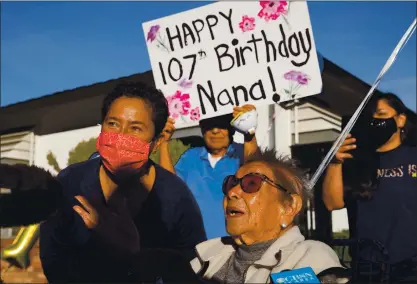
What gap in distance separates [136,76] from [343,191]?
62.6 inches

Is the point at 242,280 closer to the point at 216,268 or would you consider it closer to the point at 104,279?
the point at 216,268

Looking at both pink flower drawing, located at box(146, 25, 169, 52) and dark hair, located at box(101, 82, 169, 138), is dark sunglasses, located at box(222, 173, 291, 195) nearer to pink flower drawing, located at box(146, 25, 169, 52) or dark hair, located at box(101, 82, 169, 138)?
dark hair, located at box(101, 82, 169, 138)

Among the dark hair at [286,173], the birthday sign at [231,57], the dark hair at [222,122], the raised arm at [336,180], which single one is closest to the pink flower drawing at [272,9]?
the birthday sign at [231,57]

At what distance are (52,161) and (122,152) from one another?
0.90m

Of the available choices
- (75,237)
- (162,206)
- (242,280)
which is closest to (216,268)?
(242,280)

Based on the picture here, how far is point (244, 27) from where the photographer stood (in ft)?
11.9

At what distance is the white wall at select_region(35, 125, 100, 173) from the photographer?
398 centimetres

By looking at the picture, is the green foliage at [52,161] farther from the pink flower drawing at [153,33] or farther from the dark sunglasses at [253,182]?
the dark sunglasses at [253,182]

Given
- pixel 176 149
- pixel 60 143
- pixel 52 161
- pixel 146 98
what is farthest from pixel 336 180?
pixel 60 143

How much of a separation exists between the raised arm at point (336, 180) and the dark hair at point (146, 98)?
1.05m

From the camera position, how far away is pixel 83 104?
14.3 ft

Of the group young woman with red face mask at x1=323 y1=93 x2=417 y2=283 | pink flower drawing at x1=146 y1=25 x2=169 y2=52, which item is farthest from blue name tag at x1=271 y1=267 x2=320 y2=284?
pink flower drawing at x1=146 y1=25 x2=169 y2=52

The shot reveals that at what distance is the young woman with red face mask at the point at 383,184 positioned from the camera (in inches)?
124

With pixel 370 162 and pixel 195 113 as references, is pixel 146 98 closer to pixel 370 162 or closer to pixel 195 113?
pixel 195 113
